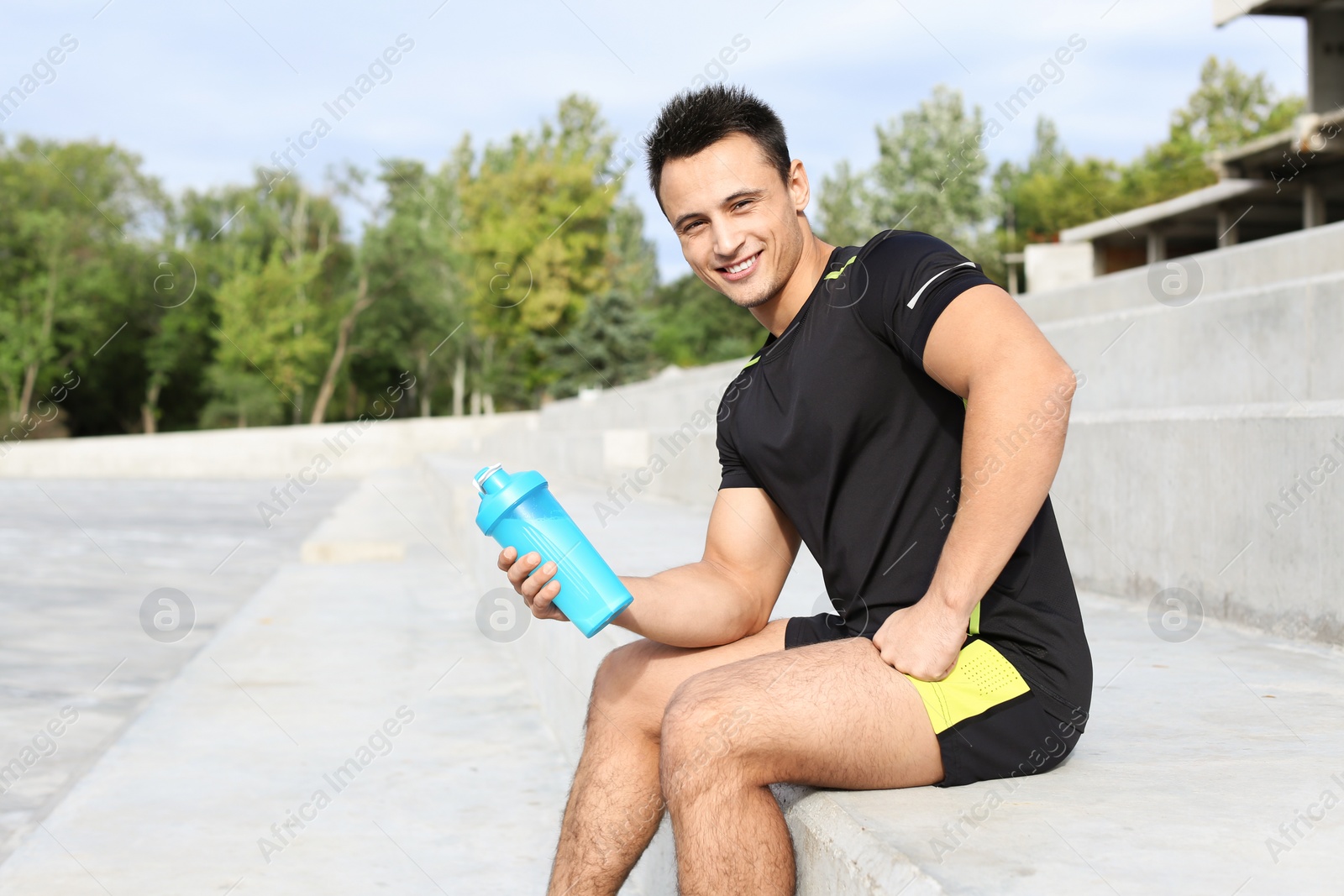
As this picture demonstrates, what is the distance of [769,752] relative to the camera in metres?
1.73

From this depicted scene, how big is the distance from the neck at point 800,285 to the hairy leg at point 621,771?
65 cm

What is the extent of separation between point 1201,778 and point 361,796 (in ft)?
8.60

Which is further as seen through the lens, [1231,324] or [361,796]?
[1231,324]

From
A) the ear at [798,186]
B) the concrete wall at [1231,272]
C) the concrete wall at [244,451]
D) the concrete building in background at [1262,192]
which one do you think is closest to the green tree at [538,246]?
the concrete wall at [244,451]

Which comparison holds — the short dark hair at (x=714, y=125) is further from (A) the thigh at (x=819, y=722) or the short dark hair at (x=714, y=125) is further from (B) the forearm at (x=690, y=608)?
(A) the thigh at (x=819, y=722)

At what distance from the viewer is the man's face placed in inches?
87.3

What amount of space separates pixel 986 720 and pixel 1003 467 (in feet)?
1.32

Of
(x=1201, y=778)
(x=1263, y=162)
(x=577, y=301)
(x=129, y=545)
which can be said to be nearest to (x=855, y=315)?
(x=1201, y=778)

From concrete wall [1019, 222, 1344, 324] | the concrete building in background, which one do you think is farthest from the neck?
the concrete building in background

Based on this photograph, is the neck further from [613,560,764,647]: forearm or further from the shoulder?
[613,560,764,647]: forearm

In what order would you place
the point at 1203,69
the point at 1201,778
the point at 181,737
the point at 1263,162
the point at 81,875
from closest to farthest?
the point at 1201,778, the point at 81,875, the point at 181,737, the point at 1263,162, the point at 1203,69

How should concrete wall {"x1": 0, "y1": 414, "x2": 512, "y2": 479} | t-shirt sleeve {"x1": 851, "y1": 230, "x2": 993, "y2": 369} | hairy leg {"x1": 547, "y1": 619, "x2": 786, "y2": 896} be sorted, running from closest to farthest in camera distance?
t-shirt sleeve {"x1": 851, "y1": 230, "x2": 993, "y2": 369}, hairy leg {"x1": 547, "y1": 619, "x2": 786, "y2": 896}, concrete wall {"x1": 0, "y1": 414, "x2": 512, "y2": 479}

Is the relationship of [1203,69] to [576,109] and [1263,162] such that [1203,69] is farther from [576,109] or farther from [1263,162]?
[1263,162]

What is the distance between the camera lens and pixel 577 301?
135ft
